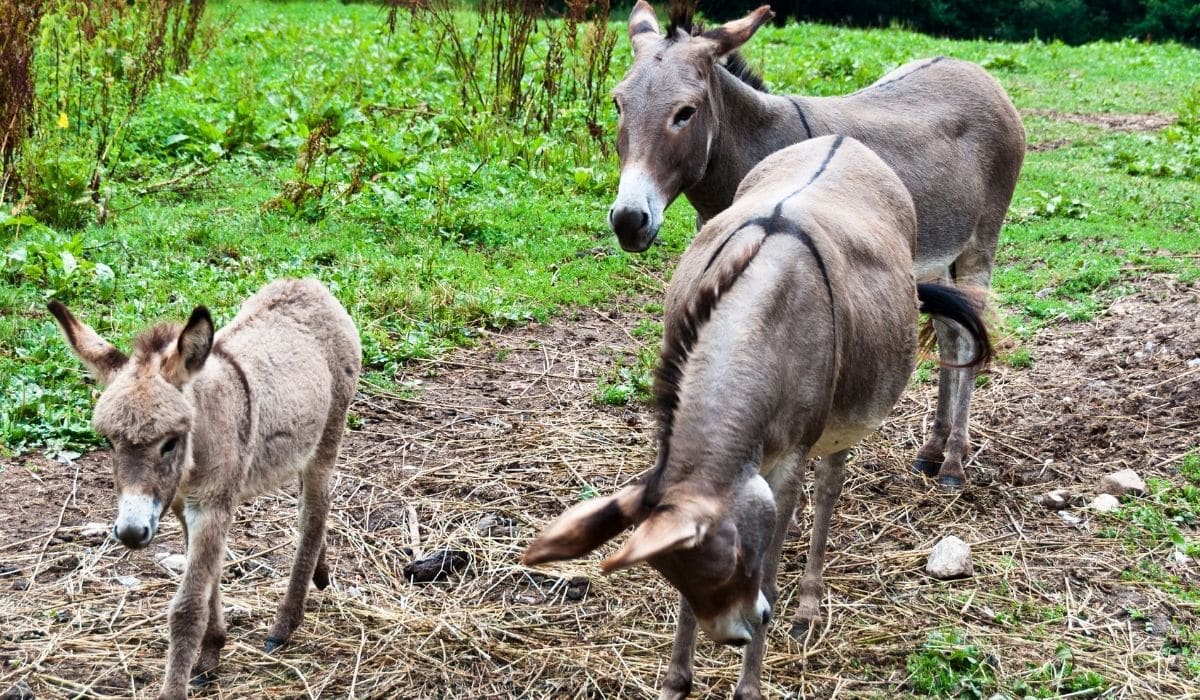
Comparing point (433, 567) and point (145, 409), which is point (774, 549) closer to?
point (433, 567)

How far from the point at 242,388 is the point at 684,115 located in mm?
2249

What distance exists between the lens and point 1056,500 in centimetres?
520

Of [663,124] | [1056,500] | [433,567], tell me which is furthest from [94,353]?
[1056,500]

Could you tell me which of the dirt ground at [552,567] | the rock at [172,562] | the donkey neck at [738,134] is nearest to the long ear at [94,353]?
the dirt ground at [552,567]

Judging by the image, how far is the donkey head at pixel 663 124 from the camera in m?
4.64

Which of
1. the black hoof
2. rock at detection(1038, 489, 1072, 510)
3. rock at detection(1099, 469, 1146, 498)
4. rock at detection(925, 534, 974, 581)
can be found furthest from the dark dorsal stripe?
rock at detection(1099, 469, 1146, 498)

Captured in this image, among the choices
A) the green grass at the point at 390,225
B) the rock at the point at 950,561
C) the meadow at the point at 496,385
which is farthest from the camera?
the green grass at the point at 390,225

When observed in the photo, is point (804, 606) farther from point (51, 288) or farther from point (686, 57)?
point (51, 288)

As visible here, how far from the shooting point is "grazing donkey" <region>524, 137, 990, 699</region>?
2.69m

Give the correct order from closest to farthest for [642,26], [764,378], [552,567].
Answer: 1. [764,378]
2. [552,567]
3. [642,26]

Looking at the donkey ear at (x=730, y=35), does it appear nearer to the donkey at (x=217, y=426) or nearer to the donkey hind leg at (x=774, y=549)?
the donkey at (x=217, y=426)

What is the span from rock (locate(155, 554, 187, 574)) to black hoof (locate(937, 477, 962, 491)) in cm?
354

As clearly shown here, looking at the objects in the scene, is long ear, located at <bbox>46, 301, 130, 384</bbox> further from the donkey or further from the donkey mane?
the donkey mane

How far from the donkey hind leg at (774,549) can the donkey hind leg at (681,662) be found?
0.19 m
